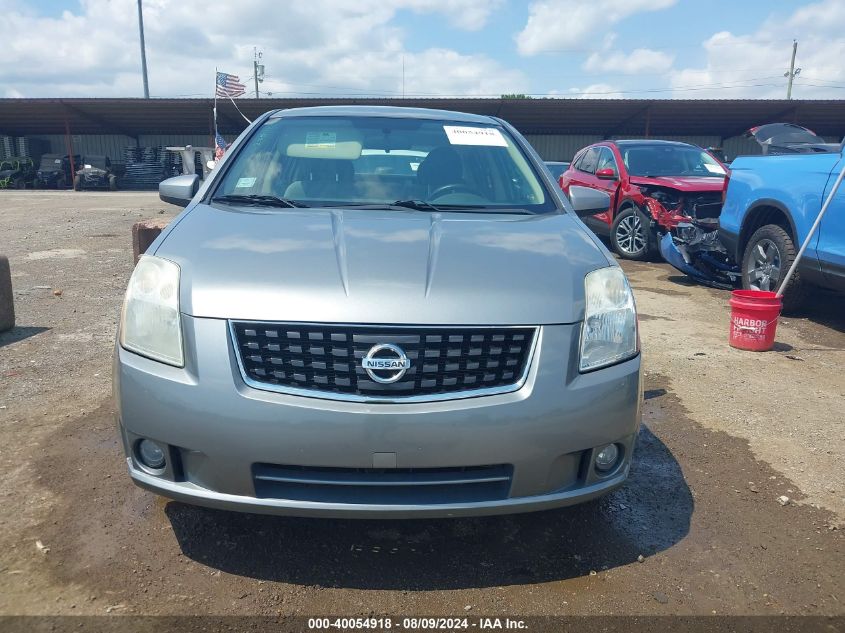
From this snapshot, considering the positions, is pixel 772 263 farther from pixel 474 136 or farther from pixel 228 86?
pixel 228 86

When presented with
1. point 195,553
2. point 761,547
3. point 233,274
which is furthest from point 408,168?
point 761,547

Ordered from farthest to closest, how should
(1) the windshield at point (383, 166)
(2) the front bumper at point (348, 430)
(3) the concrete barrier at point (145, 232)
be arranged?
(3) the concrete barrier at point (145, 232)
(1) the windshield at point (383, 166)
(2) the front bumper at point (348, 430)

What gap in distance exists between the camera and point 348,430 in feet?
6.86

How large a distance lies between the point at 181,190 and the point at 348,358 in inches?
Result: 76.6

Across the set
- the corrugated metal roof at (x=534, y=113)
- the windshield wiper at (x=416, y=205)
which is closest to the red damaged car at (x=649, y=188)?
the windshield wiper at (x=416, y=205)

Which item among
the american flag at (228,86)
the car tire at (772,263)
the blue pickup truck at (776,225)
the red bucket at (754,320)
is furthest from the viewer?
the american flag at (228,86)

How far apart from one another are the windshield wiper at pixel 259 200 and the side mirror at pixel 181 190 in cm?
46

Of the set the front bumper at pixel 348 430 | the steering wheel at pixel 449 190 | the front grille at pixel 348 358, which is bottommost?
the front bumper at pixel 348 430

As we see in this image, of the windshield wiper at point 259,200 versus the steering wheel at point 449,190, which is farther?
the steering wheel at point 449,190

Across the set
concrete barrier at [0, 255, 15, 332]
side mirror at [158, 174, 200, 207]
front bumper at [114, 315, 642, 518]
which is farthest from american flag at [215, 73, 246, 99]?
front bumper at [114, 315, 642, 518]

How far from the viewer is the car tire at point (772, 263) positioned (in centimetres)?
605

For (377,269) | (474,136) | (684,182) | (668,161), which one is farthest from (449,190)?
(668,161)

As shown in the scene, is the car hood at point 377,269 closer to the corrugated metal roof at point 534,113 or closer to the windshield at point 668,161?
the windshield at point 668,161

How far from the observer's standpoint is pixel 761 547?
2.64m
